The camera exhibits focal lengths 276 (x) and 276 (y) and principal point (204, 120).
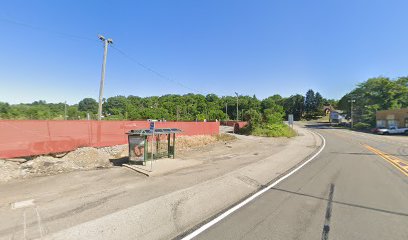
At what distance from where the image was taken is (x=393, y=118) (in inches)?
2235

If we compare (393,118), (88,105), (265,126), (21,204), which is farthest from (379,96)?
(88,105)

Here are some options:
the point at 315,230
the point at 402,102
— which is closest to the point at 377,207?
the point at 315,230

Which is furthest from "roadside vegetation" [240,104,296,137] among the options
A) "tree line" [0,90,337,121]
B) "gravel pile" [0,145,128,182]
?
"tree line" [0,90,337,121]

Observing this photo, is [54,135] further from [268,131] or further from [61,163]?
[268,131]

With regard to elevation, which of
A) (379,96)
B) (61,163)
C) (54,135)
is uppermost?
(379,96)

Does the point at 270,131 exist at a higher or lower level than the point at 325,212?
higher

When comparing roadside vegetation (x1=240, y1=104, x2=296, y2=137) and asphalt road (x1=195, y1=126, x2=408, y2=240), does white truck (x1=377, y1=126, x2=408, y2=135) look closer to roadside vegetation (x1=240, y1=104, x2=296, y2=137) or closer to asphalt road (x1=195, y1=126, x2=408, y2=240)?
roadside vegetation (x1=240, y1=104, x2=296, y2=137)

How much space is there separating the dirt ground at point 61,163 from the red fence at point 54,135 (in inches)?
18.6

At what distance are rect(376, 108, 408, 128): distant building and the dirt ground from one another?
56424 millimetres

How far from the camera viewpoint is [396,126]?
178 feet

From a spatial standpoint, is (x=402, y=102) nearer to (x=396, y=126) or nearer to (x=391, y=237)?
(x=396, y=126)

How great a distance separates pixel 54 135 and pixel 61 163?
90.8 inches

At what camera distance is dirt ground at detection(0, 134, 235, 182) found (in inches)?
476

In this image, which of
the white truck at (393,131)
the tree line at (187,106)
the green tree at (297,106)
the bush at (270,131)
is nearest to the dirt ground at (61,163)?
the bush at (270,131)
